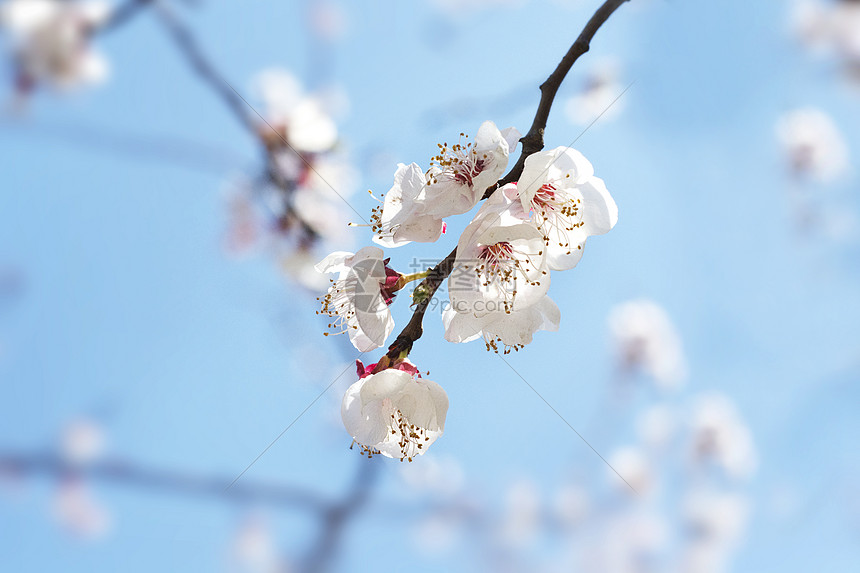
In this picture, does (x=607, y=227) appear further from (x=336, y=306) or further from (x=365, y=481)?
(x=365, y=481)

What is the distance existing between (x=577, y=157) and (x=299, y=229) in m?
1.22

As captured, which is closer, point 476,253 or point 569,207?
point 476,253

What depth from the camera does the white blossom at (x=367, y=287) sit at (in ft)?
2.38

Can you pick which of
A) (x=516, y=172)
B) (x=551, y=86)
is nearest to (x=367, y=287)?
(x=516, y=172)

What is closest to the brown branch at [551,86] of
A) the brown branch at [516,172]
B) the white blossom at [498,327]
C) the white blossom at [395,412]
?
the brown branch at [516,172]

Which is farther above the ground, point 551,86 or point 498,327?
point 551,86

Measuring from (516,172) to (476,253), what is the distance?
13cm

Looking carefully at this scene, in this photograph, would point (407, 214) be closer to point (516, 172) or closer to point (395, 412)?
point (516, 172)

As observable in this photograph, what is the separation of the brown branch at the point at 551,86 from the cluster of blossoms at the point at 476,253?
2cm

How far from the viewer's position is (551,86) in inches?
29.5

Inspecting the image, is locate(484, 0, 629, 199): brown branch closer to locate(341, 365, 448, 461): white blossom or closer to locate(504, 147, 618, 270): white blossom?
locate(504, 147, 618, 270): white blossom

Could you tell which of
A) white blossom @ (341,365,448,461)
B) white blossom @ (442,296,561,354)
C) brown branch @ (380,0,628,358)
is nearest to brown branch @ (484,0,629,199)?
brown branch @ (380,0,628,358)

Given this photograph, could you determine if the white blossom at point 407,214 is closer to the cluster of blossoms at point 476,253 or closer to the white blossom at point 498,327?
the cluster of blossoms at point 476,253

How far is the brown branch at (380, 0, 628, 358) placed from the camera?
2.28 ft
